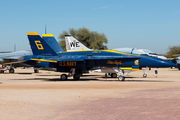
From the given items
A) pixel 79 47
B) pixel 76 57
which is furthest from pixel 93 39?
pixel 76 57

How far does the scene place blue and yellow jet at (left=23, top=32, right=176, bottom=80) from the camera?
2181 cm

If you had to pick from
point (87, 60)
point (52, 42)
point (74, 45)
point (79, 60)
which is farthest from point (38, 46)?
point (52, 42)

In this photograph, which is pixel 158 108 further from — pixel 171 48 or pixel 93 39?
pixel 171 48

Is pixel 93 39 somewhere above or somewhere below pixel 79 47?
above

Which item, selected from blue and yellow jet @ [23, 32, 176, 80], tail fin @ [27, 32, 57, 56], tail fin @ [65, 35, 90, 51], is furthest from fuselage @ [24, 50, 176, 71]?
tail fin @ [65, 35, 90, 51]

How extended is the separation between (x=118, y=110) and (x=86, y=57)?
46.6ft

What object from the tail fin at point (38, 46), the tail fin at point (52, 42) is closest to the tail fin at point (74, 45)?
the tail fin at point (52, 42)

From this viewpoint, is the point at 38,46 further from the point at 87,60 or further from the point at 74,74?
the point at 87,60

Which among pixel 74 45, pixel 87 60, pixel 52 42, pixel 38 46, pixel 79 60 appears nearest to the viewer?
pixel 79 60

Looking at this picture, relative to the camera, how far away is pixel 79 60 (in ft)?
71.2

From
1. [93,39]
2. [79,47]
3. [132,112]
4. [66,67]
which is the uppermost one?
[93,39]

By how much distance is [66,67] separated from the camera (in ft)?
72.7

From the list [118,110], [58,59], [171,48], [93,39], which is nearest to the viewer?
[118,110]

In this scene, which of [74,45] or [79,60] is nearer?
[79,60]
